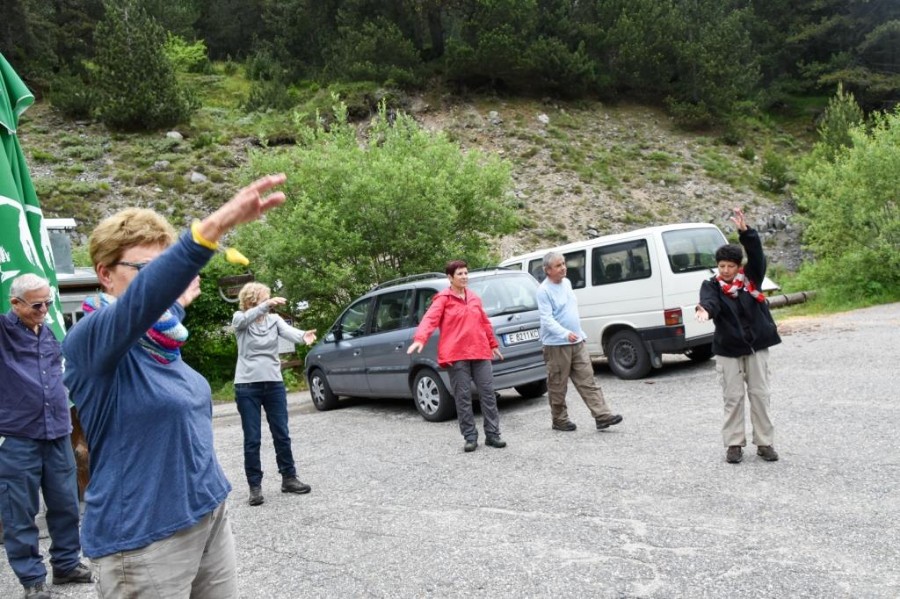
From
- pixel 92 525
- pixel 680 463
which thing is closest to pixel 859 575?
pixel 680 463

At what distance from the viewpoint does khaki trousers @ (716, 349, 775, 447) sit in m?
5.91

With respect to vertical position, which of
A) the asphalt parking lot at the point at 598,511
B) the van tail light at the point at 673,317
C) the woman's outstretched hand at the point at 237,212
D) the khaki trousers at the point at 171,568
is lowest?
the asphalt parking lot at the point at 598,511

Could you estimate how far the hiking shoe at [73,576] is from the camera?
15.6ft

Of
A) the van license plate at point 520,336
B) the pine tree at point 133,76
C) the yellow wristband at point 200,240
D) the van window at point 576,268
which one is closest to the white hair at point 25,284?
the yellow wristband at point 200,240

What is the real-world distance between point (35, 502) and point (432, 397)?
535 centimetres

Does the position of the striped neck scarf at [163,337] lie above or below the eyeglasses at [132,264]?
below

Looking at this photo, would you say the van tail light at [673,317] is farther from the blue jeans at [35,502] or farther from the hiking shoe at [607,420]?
the blue jeans at [35,502]

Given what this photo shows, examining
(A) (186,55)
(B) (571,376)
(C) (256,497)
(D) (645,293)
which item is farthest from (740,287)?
(A) (186,55)

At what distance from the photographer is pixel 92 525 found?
2.14 meters

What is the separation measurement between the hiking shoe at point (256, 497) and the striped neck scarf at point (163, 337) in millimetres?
4259

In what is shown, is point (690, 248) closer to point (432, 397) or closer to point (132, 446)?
point (432, 397)

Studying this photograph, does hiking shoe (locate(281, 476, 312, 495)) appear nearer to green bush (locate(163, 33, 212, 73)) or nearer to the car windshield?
the car windshield

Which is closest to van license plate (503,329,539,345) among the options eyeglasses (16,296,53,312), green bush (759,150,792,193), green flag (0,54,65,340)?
green flag (0,54,65,340)

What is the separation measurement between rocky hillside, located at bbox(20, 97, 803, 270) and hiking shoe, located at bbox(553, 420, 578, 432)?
59.9 feet
